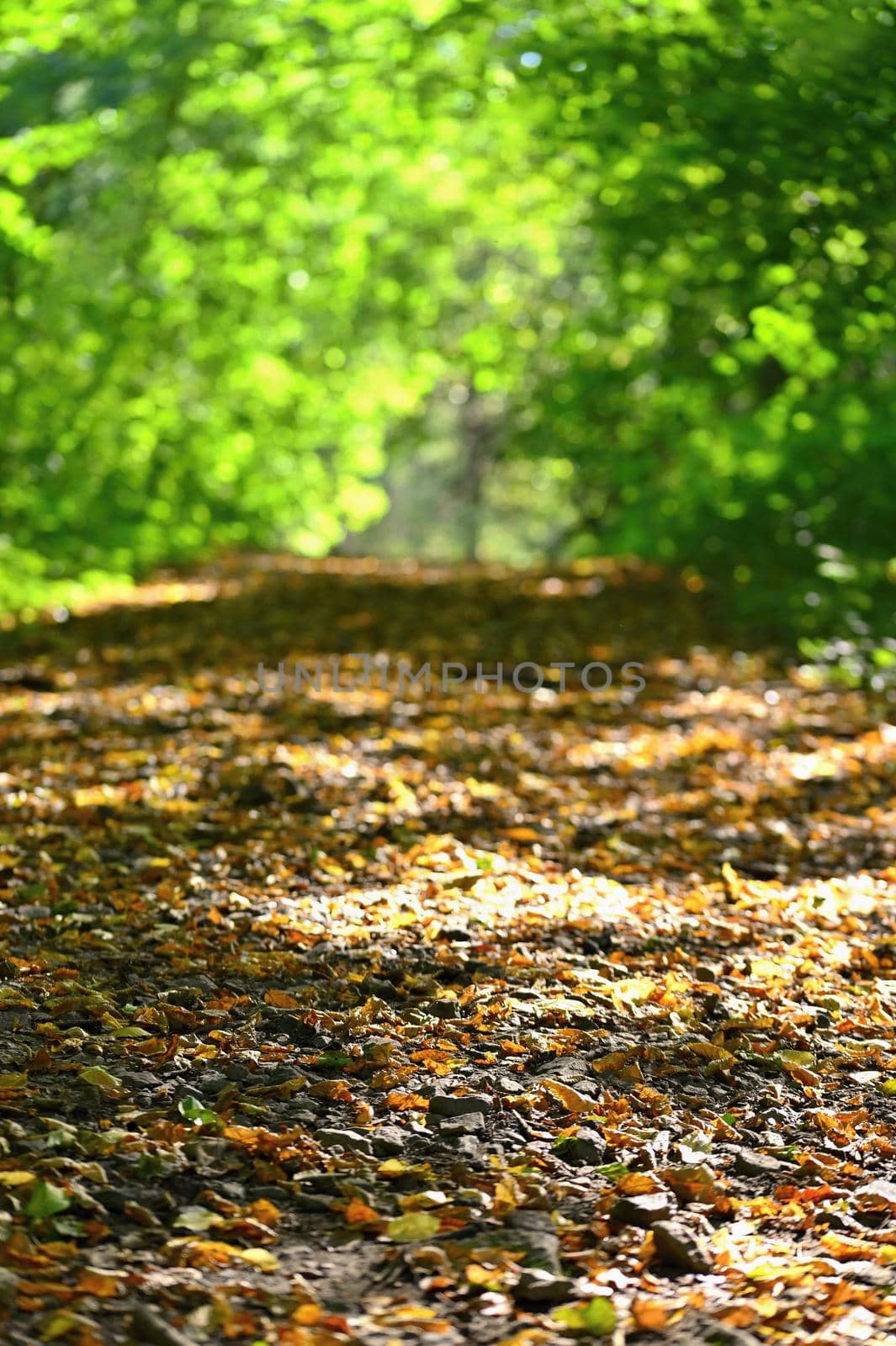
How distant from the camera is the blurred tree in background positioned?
5.64m

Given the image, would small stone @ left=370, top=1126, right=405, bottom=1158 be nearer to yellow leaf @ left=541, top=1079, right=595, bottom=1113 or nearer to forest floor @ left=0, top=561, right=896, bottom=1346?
forest floor @ left=0, top=561, right=896, bottom=1346

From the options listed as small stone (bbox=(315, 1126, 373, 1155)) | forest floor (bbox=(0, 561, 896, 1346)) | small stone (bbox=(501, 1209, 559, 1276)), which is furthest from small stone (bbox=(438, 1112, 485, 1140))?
small stone (bbox=(501, 1209, 559, 1276))

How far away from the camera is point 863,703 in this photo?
7.60 m

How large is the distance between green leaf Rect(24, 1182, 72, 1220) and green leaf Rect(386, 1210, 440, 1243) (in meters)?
0.61

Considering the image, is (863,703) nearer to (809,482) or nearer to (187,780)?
(809,482)

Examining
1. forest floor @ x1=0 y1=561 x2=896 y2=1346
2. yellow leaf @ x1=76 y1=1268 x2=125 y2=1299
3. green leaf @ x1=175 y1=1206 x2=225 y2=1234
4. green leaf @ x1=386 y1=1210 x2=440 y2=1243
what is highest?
yellow leaf @ x1=76 y1=1268 x2=125 y2=1299

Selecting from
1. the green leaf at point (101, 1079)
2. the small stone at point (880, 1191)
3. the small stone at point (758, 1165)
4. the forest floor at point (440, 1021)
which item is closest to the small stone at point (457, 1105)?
the forest floor at point (440, 1021)

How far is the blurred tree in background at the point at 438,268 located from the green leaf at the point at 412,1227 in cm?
437

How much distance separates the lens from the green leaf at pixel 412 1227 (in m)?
2.49

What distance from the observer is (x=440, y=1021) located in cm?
347

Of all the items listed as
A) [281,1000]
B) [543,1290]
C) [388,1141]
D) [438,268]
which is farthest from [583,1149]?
[438,268]

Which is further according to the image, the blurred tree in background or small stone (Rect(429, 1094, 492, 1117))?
the blurred tree in background

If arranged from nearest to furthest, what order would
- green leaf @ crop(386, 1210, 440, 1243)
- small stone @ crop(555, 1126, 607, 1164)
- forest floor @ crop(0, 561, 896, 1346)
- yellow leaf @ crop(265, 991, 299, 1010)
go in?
forest floor @ crop(0, 561, 896, 1346) < green leaf @ crop(386, 1210, 440, 1243) < small stone @ crop(555, 1126, 607, 1164) < yellow leaf @ crop(265, 991, 299, 1010)

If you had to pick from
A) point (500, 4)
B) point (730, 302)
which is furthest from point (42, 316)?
point (730, 302)
